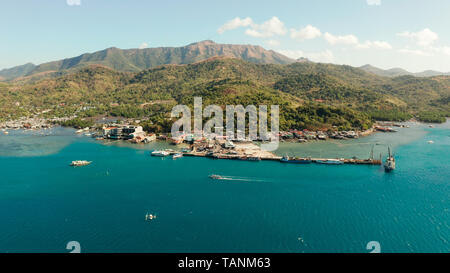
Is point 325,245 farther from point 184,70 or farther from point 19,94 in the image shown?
point 184,70

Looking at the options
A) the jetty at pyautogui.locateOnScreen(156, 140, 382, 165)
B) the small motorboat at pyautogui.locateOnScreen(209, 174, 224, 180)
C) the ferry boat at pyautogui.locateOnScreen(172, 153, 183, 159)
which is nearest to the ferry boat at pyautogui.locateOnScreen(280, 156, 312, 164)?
the jetty at pyautogui.locateOnScreen(156, 140, 382, 165)

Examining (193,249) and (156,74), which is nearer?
(193,249)

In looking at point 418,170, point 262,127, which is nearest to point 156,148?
point 262,127

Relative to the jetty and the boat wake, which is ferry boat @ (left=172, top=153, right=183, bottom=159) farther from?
the boat wake

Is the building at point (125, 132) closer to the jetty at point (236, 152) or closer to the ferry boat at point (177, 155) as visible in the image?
the jetty at point (236, 152)

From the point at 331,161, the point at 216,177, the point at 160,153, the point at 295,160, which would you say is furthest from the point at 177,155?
the point at 331,161

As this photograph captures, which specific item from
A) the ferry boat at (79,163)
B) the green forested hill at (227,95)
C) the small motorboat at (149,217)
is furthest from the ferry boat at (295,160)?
the ferry boat at (79,163)
